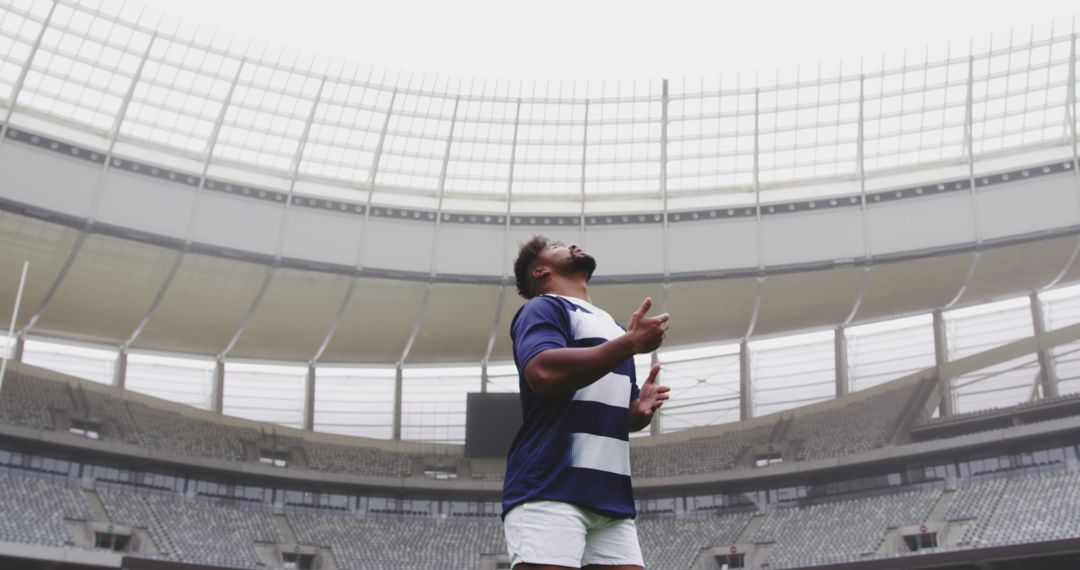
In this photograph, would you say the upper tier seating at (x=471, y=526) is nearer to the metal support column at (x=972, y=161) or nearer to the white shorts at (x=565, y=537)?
the metal support column at (x=972, y=161)

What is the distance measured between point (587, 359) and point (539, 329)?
1.07ft

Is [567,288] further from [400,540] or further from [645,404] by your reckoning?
[400,540]

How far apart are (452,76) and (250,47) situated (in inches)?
319

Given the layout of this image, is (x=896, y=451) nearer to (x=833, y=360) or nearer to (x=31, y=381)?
(x=833, y=360)

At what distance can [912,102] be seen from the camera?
4250cm

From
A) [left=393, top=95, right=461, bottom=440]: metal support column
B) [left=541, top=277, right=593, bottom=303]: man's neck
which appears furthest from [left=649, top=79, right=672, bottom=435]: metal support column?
[left=541, top=277, right=593, bottom=303]: man's neck

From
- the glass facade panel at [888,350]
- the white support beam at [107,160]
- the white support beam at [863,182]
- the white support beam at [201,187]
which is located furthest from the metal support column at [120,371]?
the white support beam at [863,182]

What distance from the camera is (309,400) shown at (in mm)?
49906

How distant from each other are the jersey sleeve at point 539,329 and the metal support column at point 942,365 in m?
44.3

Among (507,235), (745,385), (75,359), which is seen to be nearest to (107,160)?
(75,359)

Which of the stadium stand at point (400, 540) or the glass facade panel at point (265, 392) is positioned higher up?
the glass facade panel at point (265, 392)

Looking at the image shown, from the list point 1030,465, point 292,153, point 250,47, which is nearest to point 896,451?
point 1030,465

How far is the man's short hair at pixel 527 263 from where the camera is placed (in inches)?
169

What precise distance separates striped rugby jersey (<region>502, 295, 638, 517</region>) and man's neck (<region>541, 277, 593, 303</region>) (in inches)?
7.8
